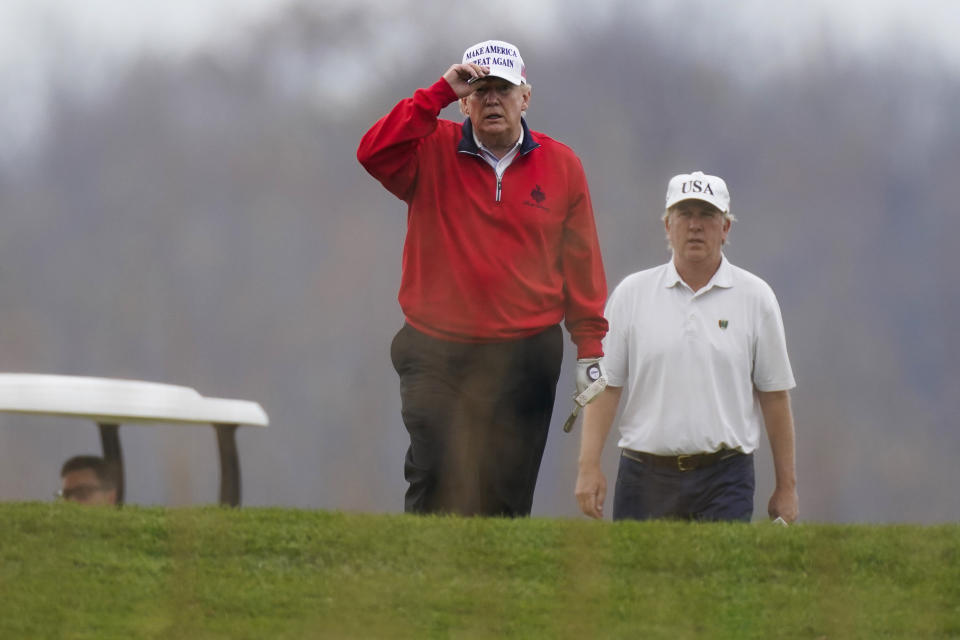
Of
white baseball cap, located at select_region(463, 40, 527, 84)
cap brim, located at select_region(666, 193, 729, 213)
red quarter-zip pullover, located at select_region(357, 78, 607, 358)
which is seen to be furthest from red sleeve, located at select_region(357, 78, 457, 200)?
cap brim, located at select_region(666, 193, 729, 213)

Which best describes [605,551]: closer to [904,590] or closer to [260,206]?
[904,590]

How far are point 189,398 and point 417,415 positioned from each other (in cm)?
201

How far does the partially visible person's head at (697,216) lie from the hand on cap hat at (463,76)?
0.86 m

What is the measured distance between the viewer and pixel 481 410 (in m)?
4.79

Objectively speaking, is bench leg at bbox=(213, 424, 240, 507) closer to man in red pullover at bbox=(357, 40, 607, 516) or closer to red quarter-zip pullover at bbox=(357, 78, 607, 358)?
man in red pullover at bbox=(357, 40, 607, 516)

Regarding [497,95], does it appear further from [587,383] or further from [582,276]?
[587,383]

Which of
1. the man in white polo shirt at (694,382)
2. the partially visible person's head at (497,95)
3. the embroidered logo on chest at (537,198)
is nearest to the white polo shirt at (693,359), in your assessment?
the man in white polo shirt at (694,382)

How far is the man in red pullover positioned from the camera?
4676 mm

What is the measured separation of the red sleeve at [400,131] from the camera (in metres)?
4.59

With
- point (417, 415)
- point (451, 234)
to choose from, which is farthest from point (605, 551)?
point (451, 234)

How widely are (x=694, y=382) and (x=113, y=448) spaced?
2.10 m

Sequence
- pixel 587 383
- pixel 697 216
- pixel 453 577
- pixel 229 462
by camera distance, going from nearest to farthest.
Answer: pixel 453 577 < pixel 229 462 < pixel 587 383 < pixel 697 216

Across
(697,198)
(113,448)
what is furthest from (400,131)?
(113,448)

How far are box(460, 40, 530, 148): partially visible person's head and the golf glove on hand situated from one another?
893mm
